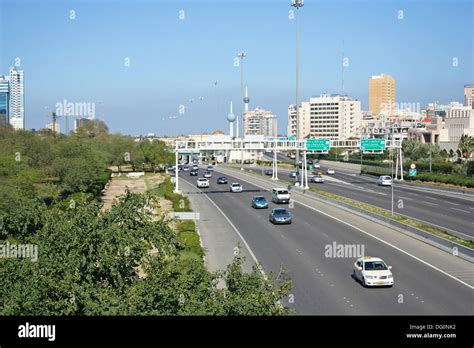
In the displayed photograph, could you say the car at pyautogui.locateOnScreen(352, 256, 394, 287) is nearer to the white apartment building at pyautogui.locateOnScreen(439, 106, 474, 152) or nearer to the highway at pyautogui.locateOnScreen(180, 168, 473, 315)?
the highway at pyautogui.locateOnScreen(180, 168, 473, 315)

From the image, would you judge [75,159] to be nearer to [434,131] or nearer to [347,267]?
[347,267]

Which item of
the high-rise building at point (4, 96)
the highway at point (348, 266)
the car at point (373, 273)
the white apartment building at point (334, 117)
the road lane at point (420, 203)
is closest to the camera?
the highway at point (348, 266)

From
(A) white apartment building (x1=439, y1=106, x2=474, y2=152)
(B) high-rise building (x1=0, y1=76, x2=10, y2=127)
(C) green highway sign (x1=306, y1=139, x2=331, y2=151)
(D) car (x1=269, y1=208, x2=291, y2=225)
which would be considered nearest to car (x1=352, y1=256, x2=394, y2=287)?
(D) car (x1=269, y1=208, x2=291, y2=225)

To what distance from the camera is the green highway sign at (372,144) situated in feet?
202

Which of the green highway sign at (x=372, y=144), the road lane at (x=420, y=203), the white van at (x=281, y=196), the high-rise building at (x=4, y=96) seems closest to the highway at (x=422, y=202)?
the road lane at (x=420, y=203)

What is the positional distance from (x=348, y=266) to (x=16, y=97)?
14446 cm

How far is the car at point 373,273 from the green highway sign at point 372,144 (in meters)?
41.9

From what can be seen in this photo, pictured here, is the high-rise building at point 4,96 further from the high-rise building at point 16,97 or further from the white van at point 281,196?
the white van at point 281,196

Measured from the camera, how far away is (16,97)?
155125 millimetres

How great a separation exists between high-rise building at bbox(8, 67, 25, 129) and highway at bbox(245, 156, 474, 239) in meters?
104

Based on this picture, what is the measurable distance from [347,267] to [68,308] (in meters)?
13.8

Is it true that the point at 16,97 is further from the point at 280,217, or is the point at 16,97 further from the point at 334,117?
the point at 280,217
